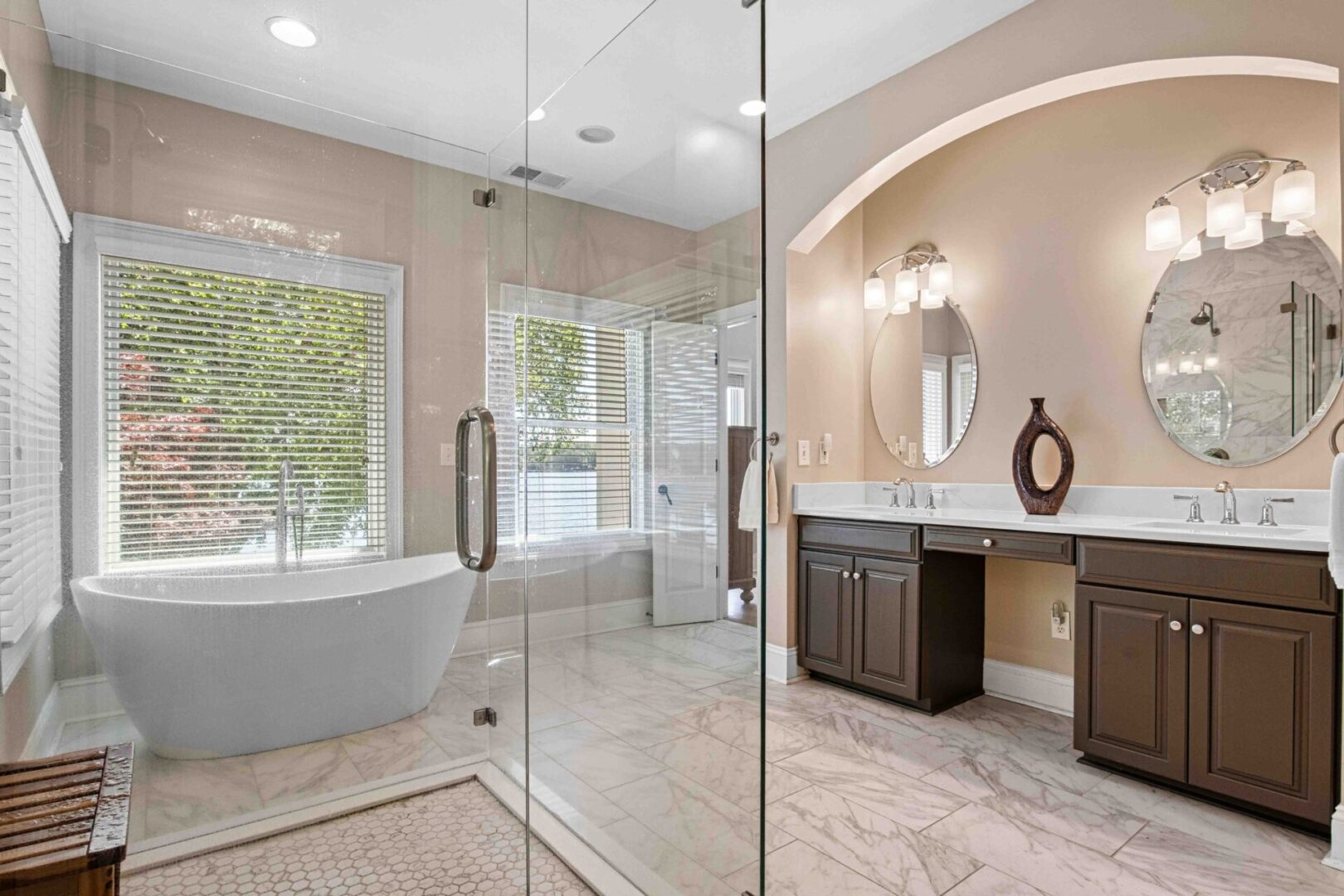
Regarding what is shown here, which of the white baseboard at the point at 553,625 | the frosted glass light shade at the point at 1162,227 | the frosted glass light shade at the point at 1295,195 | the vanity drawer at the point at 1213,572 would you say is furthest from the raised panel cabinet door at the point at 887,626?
the frosted glass light shade at the point at 1295,195

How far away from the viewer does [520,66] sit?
2.00 m

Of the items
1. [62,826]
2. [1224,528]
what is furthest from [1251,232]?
[62,826]

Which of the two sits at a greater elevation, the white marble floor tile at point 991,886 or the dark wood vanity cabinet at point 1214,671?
the dark wood vanity cabinet at point 1214,671

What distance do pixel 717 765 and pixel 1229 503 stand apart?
219 cm

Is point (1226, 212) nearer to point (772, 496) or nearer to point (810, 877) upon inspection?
point (772, 496)

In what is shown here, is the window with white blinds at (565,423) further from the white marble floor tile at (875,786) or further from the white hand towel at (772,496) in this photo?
A: the white hand towel at (772,496)

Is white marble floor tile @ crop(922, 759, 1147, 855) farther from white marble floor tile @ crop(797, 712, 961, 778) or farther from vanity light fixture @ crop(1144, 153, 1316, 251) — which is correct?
vanity light fixture @ crop(1144, 153, 1316, 251)

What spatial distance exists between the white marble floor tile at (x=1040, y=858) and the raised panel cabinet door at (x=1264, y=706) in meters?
0.51

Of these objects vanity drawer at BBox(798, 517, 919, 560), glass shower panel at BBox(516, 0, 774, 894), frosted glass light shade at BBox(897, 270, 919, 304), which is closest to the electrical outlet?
vanity drawer at BBox(798, 517, 919, 560)

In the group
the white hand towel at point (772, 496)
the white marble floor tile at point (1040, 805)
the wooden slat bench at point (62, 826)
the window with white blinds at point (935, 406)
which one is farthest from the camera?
the window with white blinds at point (935, 406)

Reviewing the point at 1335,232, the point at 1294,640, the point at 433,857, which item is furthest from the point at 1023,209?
the point at 433,857

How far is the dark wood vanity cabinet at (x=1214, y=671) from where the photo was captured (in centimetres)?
187

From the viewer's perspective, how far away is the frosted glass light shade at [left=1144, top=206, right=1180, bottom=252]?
2.55 meters

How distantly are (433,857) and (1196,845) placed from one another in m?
2.11
